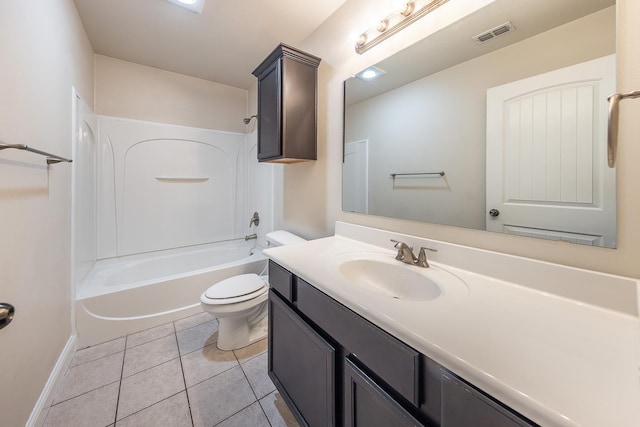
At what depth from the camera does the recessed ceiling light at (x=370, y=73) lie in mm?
1389

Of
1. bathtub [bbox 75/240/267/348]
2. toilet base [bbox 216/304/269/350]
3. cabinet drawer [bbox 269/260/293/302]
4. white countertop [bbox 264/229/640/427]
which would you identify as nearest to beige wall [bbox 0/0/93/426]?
bathtub [bbox 75/240/267/348]

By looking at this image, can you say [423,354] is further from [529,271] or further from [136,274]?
[136,274]

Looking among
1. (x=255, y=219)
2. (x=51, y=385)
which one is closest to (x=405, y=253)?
(x=51, y=385)

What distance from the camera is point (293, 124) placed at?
5.73ft

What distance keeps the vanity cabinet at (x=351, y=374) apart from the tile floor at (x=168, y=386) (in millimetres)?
257

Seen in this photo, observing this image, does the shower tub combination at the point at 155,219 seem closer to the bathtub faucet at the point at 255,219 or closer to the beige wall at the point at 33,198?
the bathtub faucet at the point at 255,219

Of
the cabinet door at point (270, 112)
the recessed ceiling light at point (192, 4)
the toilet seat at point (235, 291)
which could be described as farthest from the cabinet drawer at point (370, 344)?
the recessed ceiling light at point (192, 4)

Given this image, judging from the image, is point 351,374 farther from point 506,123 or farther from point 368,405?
point 506,123

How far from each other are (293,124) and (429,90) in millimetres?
925

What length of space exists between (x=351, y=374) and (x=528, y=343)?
509 mm

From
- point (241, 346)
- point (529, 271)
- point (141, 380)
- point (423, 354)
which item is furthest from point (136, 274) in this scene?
point (529, 271)

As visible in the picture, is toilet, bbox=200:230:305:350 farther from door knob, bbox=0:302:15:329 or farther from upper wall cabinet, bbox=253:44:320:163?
door knob, bbox=0:302:15:329

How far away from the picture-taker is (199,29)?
1.94 m

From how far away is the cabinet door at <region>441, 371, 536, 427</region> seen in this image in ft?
1.45
